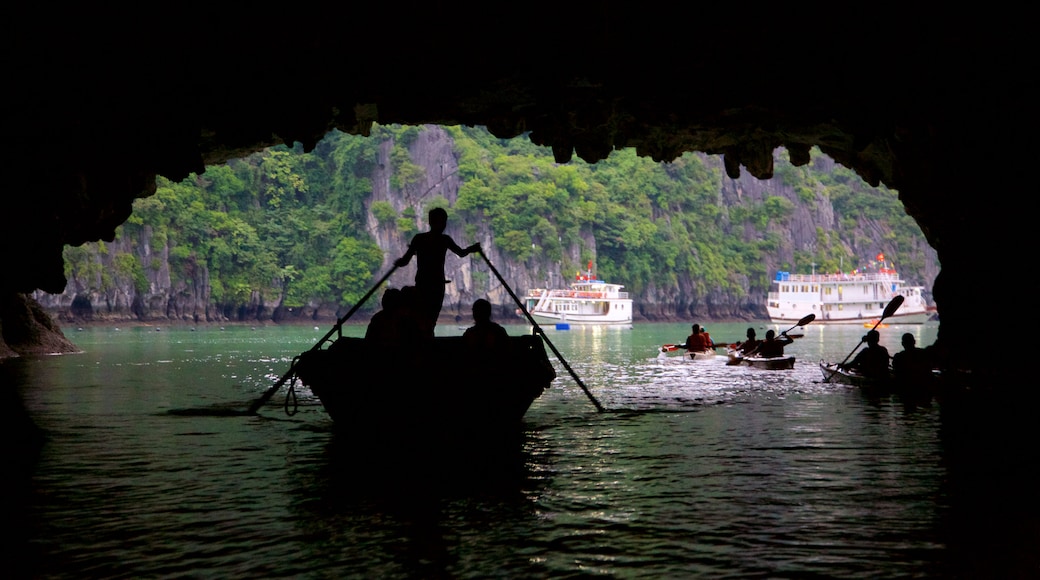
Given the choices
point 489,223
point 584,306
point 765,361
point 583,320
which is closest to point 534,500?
point 765,361

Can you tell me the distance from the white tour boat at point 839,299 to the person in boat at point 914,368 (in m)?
68.8

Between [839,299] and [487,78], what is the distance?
74.8 metres

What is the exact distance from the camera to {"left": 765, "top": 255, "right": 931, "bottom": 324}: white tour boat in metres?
82.2

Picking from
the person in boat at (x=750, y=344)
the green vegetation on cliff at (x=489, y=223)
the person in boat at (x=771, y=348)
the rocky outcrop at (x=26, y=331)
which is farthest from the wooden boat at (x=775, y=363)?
the green vegetation on cliff at (x=489, y=223)

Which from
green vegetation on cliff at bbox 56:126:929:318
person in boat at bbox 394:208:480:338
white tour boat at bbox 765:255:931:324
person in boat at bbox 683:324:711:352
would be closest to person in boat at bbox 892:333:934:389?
person in boat at bbox 394:208:480:338

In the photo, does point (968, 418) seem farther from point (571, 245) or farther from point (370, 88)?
point (571, 245)

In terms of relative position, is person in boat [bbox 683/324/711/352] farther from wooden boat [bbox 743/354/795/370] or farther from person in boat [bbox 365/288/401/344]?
person in boat [bbox 365/288/401/344]

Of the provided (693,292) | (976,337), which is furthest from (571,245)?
(976,337)

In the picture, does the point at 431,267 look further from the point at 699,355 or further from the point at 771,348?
the point at 699,355

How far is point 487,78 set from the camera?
13656 millimetres

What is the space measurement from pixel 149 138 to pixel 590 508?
983 cm

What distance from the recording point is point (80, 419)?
13.1 m

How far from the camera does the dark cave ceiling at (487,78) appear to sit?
12.3 meters

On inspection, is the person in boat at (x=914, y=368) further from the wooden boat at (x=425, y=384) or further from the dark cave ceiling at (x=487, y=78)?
the wooden boat at (x=425, y=384)
